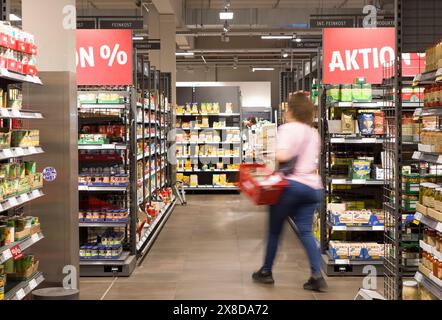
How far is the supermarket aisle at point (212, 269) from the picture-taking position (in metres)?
6.46

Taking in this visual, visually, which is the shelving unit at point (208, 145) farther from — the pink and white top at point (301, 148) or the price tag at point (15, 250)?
the price tag at point (15, 250)

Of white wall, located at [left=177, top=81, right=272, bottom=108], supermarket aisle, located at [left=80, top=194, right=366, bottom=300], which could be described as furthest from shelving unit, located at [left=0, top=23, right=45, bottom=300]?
white wall, located at [left=177, top=81, right=272, bottom=108]

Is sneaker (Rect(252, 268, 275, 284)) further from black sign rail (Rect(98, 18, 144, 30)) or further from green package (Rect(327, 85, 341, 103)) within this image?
black sign rail (Rect(98, 18, 144, 30))

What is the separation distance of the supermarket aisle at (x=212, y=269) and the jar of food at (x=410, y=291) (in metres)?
1.35

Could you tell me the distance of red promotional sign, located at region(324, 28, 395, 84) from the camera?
24.9 feet

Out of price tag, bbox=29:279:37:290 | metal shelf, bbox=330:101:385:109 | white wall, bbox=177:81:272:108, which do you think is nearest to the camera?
price tag, bbox=29:279:37:290

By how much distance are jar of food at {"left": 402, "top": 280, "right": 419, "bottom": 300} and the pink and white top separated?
3.93 feet

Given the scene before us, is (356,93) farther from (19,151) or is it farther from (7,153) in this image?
(7,153)

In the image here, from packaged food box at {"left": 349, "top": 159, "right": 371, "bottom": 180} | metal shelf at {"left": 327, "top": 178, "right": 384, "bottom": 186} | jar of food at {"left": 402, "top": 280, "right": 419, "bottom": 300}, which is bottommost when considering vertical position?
jar of food at {"left": 402, "top": 280, "right": 419, "bottom": 300}

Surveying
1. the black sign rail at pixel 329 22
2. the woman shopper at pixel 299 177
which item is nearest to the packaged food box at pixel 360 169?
the woman shopper at pixel 299 177

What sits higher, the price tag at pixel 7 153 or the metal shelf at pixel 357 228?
the price tag at pixel 7 153

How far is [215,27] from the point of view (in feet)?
64.4

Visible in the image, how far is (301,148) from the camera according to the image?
5.84 m
